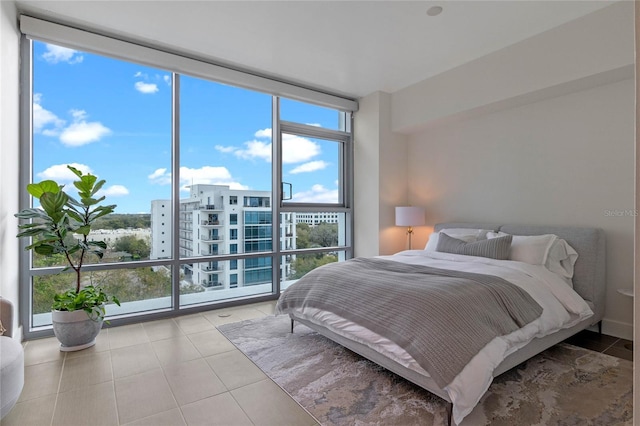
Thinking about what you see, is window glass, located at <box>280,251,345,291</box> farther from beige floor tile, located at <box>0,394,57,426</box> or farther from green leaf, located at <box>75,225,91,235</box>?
beige floor tile, located at <box>0,394,57,426</box>

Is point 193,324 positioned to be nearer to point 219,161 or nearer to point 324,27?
point 219,161

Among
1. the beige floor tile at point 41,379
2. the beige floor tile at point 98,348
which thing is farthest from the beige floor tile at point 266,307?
the beige floor tile at point 41,379

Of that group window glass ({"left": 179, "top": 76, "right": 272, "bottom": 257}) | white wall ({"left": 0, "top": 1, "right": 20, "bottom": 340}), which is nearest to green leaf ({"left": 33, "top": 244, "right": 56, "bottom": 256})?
white wall ({"left": 0, "top": 1, "right": 20, "bottom": 340})

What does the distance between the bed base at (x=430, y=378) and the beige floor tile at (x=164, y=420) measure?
46.3 inches

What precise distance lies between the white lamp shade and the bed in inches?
23.7

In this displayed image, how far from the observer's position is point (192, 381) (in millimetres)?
2244

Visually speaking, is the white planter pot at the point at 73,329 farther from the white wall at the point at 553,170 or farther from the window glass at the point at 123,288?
the white wall at the point at 553,170

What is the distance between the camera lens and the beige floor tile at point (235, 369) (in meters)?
2.25

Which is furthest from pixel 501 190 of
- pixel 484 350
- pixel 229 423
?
pixel 229 423

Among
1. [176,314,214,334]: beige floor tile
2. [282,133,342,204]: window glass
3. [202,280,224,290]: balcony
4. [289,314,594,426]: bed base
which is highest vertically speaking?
[282,133,342,204]: window glass

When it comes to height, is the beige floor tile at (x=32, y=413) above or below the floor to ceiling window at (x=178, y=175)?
below

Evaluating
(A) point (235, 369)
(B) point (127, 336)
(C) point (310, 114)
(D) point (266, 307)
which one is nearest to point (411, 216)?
(C) point (310, 114)

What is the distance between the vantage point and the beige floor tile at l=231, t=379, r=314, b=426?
183 centimetres

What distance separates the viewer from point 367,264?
3139 millimetres
